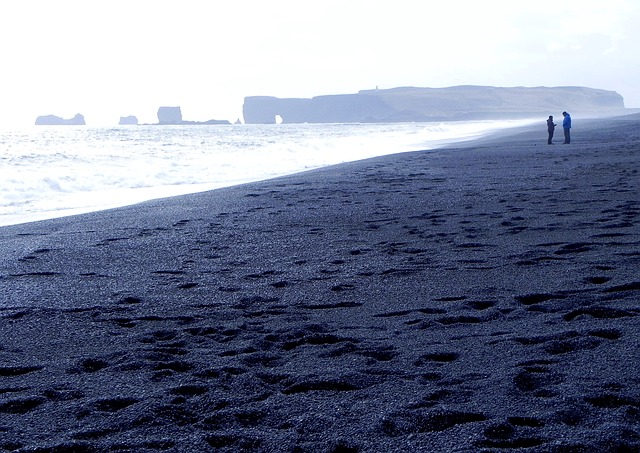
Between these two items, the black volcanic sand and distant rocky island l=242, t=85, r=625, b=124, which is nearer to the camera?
the black volcanic sand

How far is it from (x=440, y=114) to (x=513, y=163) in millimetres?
161700

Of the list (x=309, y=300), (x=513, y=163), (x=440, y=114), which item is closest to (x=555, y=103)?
(x=440, y=114)

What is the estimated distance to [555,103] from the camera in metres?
199

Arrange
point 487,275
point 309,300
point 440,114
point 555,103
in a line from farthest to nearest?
point 555,103 → point 440,114 → point 487,275 → point 309,300

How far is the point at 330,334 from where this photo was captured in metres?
3.99

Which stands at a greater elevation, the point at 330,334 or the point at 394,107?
the point at 394,107

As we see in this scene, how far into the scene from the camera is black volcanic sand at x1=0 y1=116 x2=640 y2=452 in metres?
2.74

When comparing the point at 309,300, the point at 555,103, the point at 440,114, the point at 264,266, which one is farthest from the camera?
the point at 555,103

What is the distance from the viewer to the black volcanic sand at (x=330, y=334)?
274cm

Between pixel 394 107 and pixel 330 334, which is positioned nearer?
pixel 330 334

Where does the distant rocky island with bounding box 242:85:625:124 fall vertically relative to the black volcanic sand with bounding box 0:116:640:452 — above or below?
above

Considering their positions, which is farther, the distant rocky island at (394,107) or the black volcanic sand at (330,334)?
the distant rocky island at (394,107)

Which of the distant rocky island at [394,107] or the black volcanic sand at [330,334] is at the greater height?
the distant rocky island at [394,107]

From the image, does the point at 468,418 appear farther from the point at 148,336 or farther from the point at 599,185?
the point at 599,185
